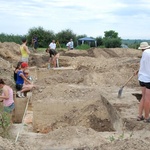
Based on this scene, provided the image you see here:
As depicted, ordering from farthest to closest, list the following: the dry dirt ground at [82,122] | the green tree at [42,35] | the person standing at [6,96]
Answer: the green tree at [42,35] → the person standing at [6,96] → the dry dirt ground at [82,122]

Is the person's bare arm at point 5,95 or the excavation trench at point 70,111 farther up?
the person's bare arm at point 5,95

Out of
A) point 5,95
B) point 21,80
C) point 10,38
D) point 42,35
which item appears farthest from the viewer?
point 42,35

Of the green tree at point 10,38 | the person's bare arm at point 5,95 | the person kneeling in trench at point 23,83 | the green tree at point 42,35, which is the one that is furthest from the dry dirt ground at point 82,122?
the green tree at point 42,35

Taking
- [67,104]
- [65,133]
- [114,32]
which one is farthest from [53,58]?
[114,32]

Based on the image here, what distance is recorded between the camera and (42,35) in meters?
52.4

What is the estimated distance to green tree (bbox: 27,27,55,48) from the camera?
51.7 metres

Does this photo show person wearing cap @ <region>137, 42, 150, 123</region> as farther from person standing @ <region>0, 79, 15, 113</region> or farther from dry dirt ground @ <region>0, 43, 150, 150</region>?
person standing @ <region>0, 79, 15, 113</region>

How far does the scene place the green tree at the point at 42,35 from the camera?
51.7m

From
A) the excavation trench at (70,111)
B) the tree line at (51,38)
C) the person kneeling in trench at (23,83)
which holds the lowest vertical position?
the tree line at (51,38)

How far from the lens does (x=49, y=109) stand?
368 inches

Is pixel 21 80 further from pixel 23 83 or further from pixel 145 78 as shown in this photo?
pixel 145 78

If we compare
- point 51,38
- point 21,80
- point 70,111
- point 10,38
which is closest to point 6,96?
point 70,111

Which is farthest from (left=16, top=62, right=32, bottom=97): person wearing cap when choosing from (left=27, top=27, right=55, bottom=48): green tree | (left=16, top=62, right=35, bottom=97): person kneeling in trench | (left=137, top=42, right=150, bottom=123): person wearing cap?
(left=27, top=27, right=55, bottom=48): green tree

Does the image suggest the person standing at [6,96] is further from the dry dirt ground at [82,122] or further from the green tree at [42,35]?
the green tree at [42,35]
